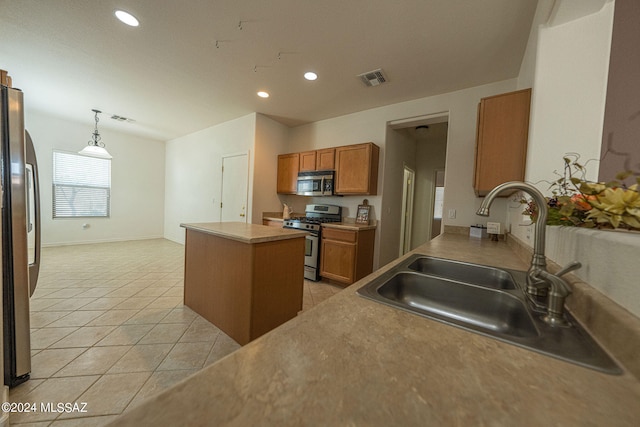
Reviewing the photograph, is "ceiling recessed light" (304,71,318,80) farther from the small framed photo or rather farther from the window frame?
the window frame

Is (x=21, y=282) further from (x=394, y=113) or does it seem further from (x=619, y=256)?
(x=394, y=113)

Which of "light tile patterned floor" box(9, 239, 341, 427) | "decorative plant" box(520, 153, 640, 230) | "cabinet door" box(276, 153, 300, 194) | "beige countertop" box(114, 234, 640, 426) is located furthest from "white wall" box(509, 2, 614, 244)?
"cabinet door" box(276, 153, 300, 194)

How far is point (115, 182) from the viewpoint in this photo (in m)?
5.42

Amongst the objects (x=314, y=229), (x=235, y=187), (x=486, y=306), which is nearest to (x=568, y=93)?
(x=486, y=306)

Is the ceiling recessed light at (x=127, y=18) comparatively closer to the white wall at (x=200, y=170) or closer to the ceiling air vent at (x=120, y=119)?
the white wall at (x=200, y=170)

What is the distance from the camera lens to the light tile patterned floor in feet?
4.25

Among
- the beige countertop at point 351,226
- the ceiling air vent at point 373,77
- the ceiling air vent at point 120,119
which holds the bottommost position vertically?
the beige countertop at point 351,226

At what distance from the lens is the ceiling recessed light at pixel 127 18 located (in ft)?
6.21

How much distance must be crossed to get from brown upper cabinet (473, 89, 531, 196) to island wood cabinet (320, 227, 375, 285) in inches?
60.1

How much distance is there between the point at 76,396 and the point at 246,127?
12.4 ft

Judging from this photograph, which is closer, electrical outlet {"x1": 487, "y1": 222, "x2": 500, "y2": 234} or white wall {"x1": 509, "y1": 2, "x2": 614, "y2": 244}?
white wall {"x1": 509, "y1": 2, "x2": 614, "y2": 244}

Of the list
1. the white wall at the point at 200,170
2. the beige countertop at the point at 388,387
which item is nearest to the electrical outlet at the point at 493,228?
the beige countertop at the point at 388,387

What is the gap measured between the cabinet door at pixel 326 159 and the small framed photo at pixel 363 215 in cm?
78

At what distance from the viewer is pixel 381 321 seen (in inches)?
23.6
